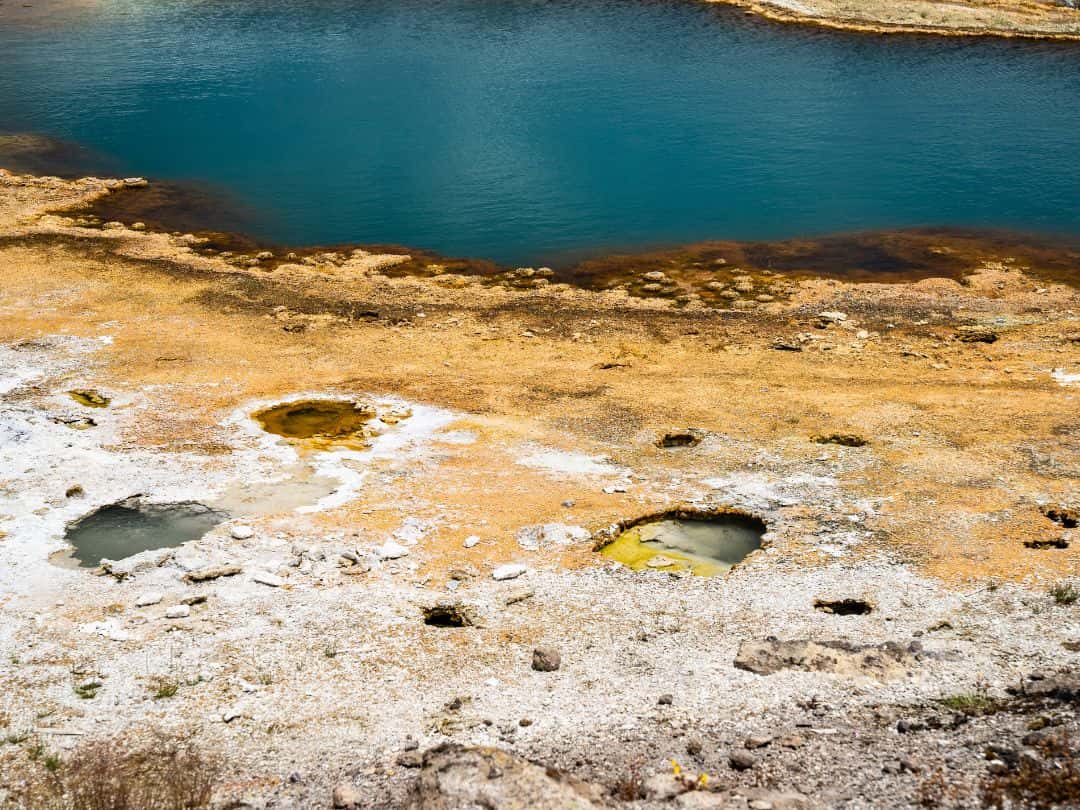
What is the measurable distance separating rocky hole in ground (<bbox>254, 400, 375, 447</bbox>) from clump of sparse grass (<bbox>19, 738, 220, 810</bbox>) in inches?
491

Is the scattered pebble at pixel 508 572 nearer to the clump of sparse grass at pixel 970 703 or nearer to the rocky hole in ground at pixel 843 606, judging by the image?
the rocky hole in ground at pixel 843 606

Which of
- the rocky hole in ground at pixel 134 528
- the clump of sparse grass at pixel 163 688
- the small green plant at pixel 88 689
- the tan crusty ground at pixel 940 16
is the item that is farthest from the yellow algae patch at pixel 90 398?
the tan crusty ground at pixel 940 16

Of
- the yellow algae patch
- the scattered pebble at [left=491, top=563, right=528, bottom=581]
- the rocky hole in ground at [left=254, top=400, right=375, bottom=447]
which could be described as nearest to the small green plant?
the scattered pebble at [left=491, top=563, right=528, bottom=581]

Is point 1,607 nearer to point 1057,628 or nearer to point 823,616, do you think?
point 823,616

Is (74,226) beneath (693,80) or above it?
beneath

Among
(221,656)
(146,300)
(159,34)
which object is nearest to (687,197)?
(146,300)

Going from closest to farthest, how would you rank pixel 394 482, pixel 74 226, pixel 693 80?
pixel 394 482 < pixel 74 226 < pixel 693 80

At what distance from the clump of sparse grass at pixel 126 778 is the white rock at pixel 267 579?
497cm

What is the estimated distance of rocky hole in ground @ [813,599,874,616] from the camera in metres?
20.1

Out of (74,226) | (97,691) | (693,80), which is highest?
(693,80)

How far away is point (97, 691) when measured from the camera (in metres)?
17.6

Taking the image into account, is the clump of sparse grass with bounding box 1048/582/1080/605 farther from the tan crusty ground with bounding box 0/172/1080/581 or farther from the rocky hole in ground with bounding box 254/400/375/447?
the rocky hole in ground with bounding box 254/400/375/447

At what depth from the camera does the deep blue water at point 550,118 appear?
50.1m

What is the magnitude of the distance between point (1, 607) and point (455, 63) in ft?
196
